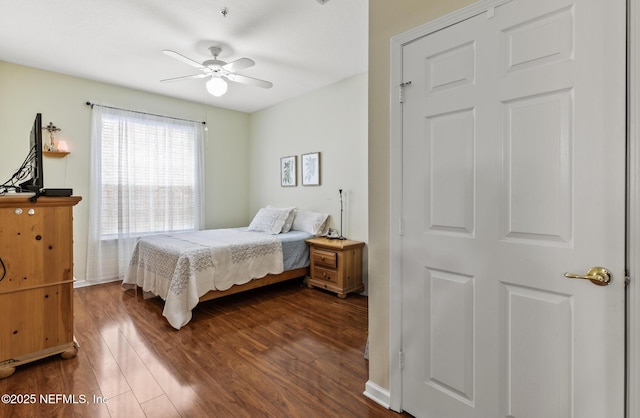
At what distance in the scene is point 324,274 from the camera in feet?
13.0

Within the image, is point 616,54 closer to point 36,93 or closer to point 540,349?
point 540,349

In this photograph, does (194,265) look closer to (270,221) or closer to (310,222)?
(270,221)

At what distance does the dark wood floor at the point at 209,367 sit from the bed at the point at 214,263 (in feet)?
0.82

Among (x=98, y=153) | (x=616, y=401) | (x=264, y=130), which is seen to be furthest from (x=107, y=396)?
(x=264, y=130)

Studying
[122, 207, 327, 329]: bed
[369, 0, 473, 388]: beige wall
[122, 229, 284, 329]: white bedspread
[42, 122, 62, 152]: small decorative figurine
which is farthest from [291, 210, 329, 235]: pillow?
[42, 122, 62, 152]: small decorative figurine

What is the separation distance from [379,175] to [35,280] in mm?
2500

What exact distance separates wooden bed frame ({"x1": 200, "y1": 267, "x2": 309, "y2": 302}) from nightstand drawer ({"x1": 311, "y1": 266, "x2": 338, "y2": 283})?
0.20 meters

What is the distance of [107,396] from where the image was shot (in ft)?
6.26

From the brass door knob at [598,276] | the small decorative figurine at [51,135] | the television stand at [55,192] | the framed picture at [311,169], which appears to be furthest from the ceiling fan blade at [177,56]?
the brass door knob at [598,276]

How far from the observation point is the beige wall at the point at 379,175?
69.6 inches

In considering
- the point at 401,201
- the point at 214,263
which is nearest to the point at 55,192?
the point at 214,263

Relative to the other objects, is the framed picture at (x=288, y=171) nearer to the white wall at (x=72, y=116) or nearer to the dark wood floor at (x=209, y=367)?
the white wall at (x=72, y=116)

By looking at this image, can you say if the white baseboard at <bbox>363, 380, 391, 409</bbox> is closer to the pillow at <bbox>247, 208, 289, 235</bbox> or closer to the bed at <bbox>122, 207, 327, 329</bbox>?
the bed at <bbox>122, 207, 327, 329</bbox>

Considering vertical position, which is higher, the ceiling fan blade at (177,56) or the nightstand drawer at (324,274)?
the ceiling fan blade at (177,56)
